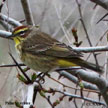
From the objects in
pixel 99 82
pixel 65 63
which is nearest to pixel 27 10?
pixel 65 63

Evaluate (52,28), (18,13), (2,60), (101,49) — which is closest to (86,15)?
(52,28)

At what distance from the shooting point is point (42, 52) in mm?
4094

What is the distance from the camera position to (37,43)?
13.9 feet

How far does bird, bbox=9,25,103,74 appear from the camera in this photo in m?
3.78

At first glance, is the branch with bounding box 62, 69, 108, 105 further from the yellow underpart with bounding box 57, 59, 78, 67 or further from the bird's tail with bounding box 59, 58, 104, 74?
the yellow underpart with bounding box 57, 59, 78, 67

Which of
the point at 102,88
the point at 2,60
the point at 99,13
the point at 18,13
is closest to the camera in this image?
the point at 102,88

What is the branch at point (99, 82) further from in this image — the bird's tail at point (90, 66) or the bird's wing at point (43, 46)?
the bird's wing at point (43, 46)

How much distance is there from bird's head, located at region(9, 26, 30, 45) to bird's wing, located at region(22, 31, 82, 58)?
6cm

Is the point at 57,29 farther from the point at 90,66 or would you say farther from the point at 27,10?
the point at 90,66

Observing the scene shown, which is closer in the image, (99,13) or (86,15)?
(99,13)

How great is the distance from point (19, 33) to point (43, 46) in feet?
1.08

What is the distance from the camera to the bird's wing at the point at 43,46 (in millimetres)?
3960

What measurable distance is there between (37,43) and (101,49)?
4.83 feet

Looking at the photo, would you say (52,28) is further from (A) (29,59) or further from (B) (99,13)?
(A) (29,59)
